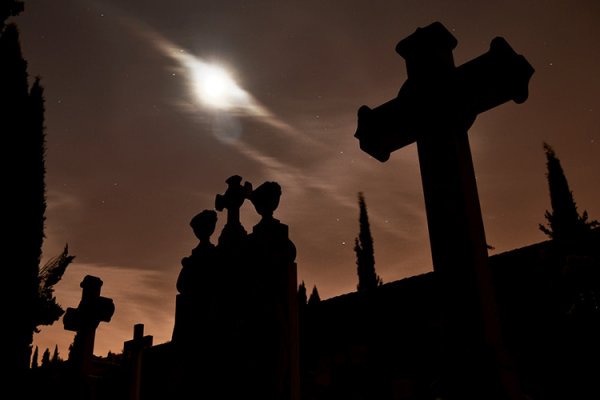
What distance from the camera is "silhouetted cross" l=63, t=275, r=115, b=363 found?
5766 millimetres

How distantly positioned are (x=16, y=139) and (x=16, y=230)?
2.93 metres

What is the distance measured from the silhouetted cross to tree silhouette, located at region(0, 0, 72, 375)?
8.27 m

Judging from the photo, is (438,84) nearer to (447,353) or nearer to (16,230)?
(447,353)

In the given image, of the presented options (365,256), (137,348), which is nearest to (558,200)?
(365,256)

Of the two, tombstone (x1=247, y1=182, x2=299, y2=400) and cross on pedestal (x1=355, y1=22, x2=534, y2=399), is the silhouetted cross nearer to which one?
tombstone (x1=247, y1=182, x2=299, y2=400)

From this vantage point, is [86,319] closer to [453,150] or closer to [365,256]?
[453,150]

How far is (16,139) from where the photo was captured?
48.2 ft

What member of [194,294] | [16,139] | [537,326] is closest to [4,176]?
[16,139]

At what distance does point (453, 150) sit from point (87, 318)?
16.5 feet

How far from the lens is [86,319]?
585 cm

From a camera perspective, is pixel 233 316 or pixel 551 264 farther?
pixel 551 264

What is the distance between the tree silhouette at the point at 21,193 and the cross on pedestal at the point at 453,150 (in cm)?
1310

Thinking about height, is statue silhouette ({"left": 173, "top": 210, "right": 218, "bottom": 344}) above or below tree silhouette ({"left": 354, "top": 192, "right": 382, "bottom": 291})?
below


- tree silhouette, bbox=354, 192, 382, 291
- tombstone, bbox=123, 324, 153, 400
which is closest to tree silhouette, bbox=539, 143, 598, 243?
tree silhouette, bbox=354, 192, 382, 291
